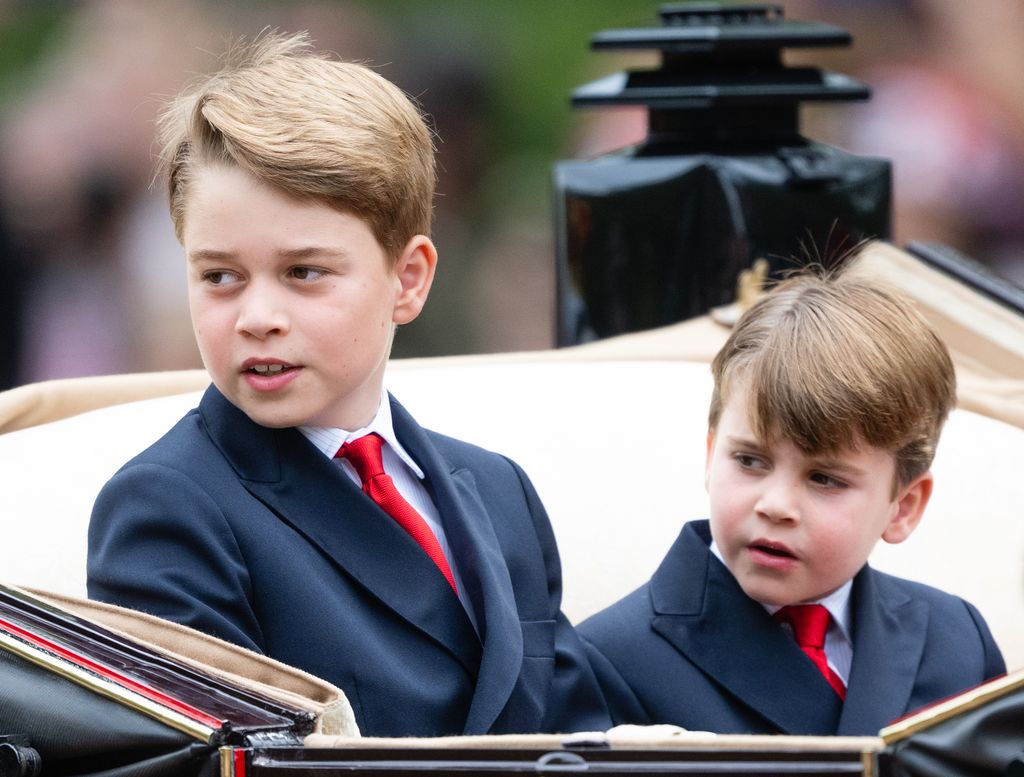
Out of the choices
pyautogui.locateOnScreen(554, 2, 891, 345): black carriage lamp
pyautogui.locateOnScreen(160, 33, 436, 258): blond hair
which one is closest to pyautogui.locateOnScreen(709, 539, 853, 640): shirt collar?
pyautogui.locateOnScreen(160, 33, 436, 258): blond hair

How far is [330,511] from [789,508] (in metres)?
0.39

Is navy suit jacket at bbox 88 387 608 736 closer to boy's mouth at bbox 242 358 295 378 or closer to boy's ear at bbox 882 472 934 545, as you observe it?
boy's mouth at bbox 242 358 295 378

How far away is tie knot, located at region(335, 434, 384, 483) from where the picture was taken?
1.28 meters

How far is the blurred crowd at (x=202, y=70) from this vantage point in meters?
3.54

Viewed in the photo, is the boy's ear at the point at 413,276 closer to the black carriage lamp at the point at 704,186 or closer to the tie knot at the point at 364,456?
the tie knot at the point at 364,456

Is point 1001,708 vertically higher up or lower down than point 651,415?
higher up

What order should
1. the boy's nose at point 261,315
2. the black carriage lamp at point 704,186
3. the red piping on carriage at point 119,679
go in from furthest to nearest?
1. the black carriage lamp at point 704,186
2. the boy's nose at point 261,315
3. the red piping on carriage at point 119,679

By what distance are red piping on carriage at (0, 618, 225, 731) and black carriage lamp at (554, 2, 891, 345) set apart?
146cm

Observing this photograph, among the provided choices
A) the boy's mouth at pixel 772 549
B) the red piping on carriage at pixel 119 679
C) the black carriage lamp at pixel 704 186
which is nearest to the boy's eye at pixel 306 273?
the red piping on carriage at pixel 119 679

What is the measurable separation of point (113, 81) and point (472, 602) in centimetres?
266

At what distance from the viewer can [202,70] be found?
12.0ft

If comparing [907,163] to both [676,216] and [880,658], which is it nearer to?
[676,216]

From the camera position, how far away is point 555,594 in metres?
1.47

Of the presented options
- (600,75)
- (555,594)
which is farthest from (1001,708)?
(600,75)
